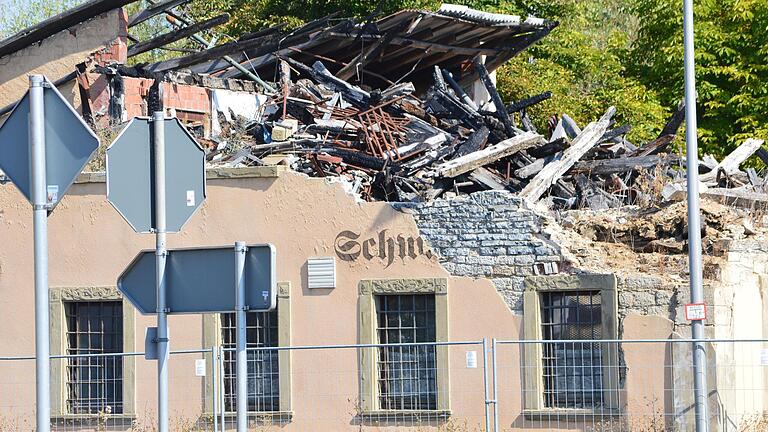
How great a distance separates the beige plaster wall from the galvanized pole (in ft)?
34.4

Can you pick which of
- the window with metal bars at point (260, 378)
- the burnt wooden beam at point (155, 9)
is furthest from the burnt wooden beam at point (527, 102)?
the burnt wooden beam at point (155, 9)

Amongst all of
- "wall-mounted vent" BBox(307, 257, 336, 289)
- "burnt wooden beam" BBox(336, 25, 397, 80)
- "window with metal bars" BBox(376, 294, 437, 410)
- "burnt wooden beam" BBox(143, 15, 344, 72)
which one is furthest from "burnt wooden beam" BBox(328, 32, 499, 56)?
"window with metal bars" BBox(376, 294, 437, 410)

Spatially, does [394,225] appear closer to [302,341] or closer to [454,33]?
[302,341]

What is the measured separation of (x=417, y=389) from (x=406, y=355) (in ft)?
1.68

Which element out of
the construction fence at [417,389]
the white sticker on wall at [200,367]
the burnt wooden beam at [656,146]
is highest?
the burnt wooden beam at [656,146]

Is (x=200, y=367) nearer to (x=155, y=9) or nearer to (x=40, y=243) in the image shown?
(x=155, y=9)

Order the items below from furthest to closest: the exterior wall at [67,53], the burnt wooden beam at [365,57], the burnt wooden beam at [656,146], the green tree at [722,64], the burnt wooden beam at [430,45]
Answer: the green tree at [722,64] < the burnt wooden beam at [365,57] < the burnt wooden beam at [430,45] < the exterior wall at [67,53] < the burnt wooden beam at [656,146]

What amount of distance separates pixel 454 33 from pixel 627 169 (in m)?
5.81

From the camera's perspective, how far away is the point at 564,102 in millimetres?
30844

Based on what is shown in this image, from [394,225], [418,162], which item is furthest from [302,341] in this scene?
[418,162]

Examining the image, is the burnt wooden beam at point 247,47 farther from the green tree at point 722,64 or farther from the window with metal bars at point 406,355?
the green tree at point 722,64

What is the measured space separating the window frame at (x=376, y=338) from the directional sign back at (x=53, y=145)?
34.6 feet

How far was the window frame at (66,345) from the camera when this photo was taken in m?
18.8

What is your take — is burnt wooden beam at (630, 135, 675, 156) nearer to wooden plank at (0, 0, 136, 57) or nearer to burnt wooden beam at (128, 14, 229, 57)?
burnt wooden beam at (128, 14, 229, 57)
